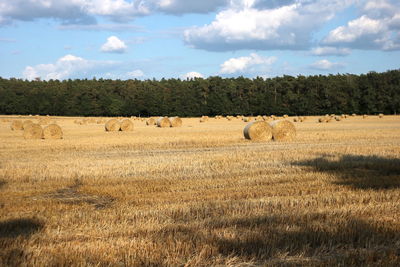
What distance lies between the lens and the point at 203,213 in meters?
7.37

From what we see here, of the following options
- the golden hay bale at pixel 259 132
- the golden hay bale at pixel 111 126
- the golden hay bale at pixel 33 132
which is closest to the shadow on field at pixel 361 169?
the golden hay bale at pixel 259 132

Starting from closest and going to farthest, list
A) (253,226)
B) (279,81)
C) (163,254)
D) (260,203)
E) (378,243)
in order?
(163,254) → (378,243) → (253,226) → (260,203) → (279,81)

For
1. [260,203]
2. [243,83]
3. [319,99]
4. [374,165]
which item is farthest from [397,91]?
[260,203]

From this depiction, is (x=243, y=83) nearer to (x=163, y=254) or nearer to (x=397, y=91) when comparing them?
(x=397, y=91)

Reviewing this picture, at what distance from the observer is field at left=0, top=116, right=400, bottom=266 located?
520 centimetres

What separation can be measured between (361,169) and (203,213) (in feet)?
22.5

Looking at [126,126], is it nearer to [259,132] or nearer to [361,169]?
[259,132]

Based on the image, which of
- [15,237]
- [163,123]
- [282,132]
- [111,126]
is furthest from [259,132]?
[163,123]

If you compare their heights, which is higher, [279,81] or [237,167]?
[279,81]

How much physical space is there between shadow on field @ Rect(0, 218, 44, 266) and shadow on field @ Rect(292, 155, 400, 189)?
6416 mm

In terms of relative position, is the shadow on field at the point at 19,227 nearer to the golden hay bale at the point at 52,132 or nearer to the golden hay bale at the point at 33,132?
the golden hay bale at the point at 52,132

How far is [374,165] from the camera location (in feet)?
43.0

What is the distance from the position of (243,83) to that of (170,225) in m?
79.8

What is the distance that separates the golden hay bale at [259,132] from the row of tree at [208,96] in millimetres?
52427
